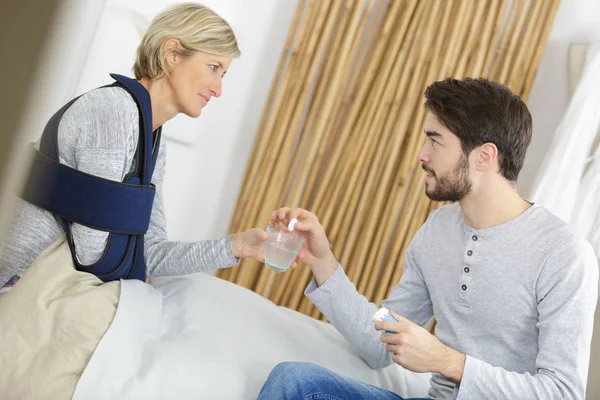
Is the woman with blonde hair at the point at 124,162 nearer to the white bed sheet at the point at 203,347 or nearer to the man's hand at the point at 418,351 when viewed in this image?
the white bed sheet at the point at 203,347

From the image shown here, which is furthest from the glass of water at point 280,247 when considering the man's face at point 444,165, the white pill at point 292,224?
the man's face at point 444,165

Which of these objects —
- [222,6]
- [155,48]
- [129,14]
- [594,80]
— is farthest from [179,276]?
[594,80]

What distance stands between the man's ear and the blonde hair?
0.75m

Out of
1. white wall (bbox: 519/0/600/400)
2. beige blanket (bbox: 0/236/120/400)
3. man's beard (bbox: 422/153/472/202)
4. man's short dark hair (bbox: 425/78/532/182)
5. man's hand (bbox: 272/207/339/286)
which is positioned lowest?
beige blanket (bbox: 0/236/120/400)

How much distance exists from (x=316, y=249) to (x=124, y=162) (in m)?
0.53

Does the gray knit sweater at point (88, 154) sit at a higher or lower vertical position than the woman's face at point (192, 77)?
lower

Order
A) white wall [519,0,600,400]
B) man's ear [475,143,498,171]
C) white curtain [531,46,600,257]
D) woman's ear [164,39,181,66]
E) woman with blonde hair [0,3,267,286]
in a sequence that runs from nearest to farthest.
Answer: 1. woman with blonde hair [0,3,267,286]
2. man's ear [475,143,498,171]
3. woman's ear [164,39,181,66]
4. white curtain [531,46,600,257]
5. white wall [519,0,600,400]

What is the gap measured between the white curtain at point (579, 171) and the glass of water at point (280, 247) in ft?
3.35

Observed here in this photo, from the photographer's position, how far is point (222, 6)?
101 inches

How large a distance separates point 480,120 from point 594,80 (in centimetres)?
84

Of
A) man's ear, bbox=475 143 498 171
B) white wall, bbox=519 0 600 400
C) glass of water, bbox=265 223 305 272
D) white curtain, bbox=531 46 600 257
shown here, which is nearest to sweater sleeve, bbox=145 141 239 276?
glass of water, bbox=265 223 305 272

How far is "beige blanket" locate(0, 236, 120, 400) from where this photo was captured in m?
1.26

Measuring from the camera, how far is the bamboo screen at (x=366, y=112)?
2.47 metres

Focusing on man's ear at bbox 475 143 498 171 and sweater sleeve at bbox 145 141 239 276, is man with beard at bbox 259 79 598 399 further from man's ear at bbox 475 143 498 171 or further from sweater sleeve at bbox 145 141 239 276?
sweater sleeve at bbox 145 141 239 276
